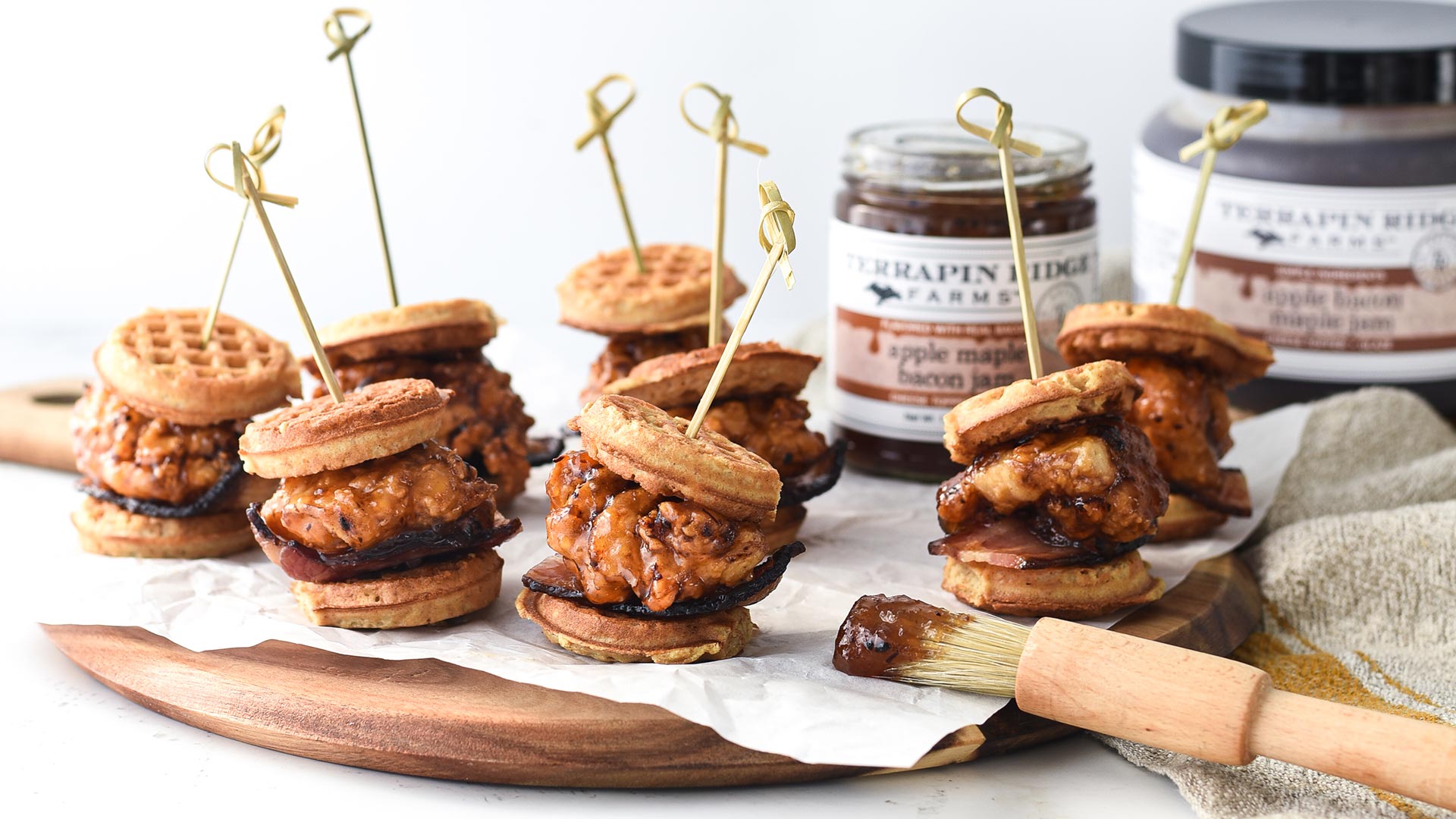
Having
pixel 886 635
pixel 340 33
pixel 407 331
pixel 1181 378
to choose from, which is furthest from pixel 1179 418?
pixel 340 33

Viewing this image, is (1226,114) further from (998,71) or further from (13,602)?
(13,602)

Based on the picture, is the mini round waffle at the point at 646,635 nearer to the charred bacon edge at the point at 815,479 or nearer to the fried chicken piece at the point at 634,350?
the charred bacon edge at the point at 815,479

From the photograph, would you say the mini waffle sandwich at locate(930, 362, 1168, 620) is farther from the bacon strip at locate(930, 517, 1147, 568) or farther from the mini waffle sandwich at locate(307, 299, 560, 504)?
the mini waffle sandwich at locate(307, 299, 560, 504)

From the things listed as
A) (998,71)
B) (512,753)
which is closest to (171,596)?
(512,753)

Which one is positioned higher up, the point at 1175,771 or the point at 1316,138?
the point at 1316,138

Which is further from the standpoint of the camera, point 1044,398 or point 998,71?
point 998,71

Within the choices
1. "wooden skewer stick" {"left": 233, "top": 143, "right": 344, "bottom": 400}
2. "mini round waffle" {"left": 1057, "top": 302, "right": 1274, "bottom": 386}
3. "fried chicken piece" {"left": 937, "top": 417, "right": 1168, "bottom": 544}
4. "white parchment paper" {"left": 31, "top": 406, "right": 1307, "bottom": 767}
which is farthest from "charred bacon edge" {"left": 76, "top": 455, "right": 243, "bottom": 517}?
"mini round waffle" {"left": 1057, "top": 302, "right": 1274, "bottom": 386}

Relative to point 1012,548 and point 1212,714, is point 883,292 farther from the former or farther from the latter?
point 1212,714
